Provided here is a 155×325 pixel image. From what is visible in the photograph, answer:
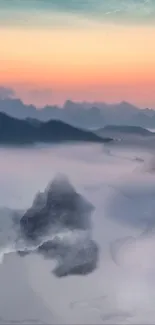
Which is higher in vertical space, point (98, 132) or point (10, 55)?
point (10, 55)

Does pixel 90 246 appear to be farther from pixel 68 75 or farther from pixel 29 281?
pixel 68 75

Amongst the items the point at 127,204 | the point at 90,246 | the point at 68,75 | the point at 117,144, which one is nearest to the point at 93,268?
the point at 90,246

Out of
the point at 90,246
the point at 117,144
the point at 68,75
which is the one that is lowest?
the point at 90,246

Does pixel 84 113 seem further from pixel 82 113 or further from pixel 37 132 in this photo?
pixel 37 132

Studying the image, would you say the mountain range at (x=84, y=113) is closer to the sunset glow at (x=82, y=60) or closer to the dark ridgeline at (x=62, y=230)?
the sunset glow at (x=82, y=60)

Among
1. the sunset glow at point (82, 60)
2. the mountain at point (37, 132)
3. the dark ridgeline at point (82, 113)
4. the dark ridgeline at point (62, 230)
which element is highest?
the sunset glow at point (82, 60)

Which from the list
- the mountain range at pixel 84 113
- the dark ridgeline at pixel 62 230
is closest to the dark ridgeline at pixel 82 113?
the mountain range at pixel 84 113

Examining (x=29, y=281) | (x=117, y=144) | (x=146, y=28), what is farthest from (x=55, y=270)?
(x=146, y=28)
